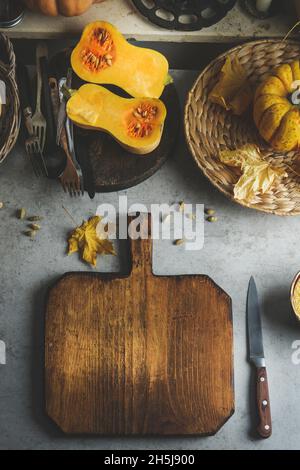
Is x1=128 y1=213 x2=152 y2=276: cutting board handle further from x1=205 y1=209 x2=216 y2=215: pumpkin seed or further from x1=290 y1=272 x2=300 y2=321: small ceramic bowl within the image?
x1=290 y1=272 x2=300 y2=321: small ceramic bowl

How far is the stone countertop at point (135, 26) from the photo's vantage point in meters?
1.28

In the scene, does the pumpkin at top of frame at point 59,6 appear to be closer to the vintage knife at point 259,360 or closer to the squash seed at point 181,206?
the squash seed at point 181,206

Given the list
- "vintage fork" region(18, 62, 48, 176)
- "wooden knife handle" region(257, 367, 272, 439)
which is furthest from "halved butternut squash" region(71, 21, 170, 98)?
"wooden knife handle" region(257, 367, 272, 439)

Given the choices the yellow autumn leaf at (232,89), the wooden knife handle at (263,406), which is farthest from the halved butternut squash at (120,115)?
the wooden knife handle at (263,406)

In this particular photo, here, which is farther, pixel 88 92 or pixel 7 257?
pixel 7 257

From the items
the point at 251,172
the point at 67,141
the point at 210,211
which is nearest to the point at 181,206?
the point at 210,211

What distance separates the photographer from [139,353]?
1.26 meters

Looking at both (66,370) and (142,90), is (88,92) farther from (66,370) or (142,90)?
(66,370)

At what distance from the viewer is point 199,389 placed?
4.12 feet

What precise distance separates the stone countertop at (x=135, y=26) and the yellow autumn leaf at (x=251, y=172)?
0.25m

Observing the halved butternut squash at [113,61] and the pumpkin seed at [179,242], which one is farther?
the pumpkin seed at [179,242]
